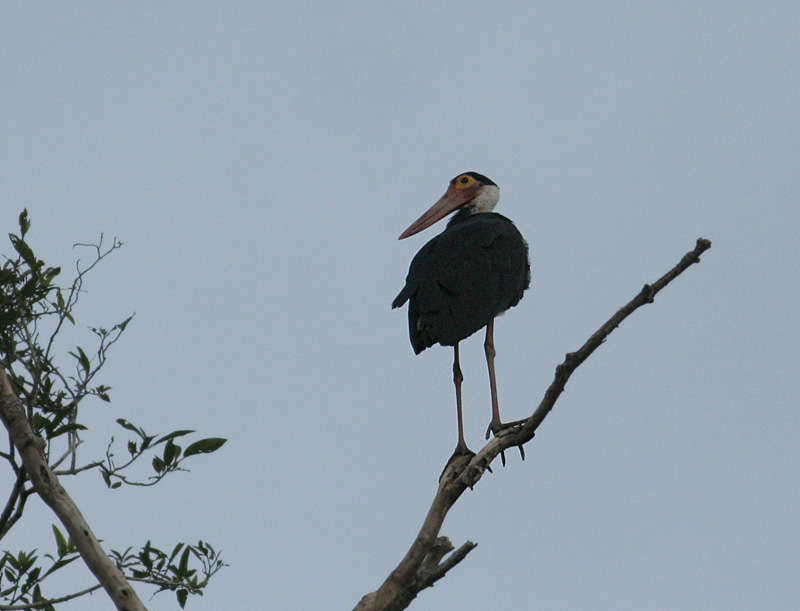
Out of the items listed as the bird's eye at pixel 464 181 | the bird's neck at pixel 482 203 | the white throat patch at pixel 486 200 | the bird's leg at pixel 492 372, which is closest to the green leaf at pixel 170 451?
the bird's leg at pixel 492 372

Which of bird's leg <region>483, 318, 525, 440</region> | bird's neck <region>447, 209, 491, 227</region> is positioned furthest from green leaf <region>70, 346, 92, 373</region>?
bird's neck <region>447, 209, 491, 227</region>

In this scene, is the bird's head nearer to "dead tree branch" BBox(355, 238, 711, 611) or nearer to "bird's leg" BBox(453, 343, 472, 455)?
"bird's leg" BBox(453, 343, 472, 455)

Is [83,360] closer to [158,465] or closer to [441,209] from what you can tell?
[158,465]

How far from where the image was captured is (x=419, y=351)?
5.93m

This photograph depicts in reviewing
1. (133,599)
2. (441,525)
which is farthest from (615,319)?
(133,599)

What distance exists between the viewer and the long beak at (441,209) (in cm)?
827

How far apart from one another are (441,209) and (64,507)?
496 centimetres

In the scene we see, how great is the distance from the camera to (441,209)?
8.30m

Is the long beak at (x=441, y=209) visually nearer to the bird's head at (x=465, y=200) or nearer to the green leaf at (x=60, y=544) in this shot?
the bird's head at (x=465, y=200)

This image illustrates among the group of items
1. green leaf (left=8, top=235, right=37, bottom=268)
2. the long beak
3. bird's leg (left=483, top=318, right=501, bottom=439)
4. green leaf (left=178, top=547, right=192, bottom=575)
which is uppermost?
the long beak

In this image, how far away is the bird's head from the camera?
824 centimetres

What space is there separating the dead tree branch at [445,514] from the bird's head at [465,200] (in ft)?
13.6

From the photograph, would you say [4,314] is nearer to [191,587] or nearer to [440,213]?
[191,587]

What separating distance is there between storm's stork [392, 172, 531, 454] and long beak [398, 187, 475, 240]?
0.89 meters
